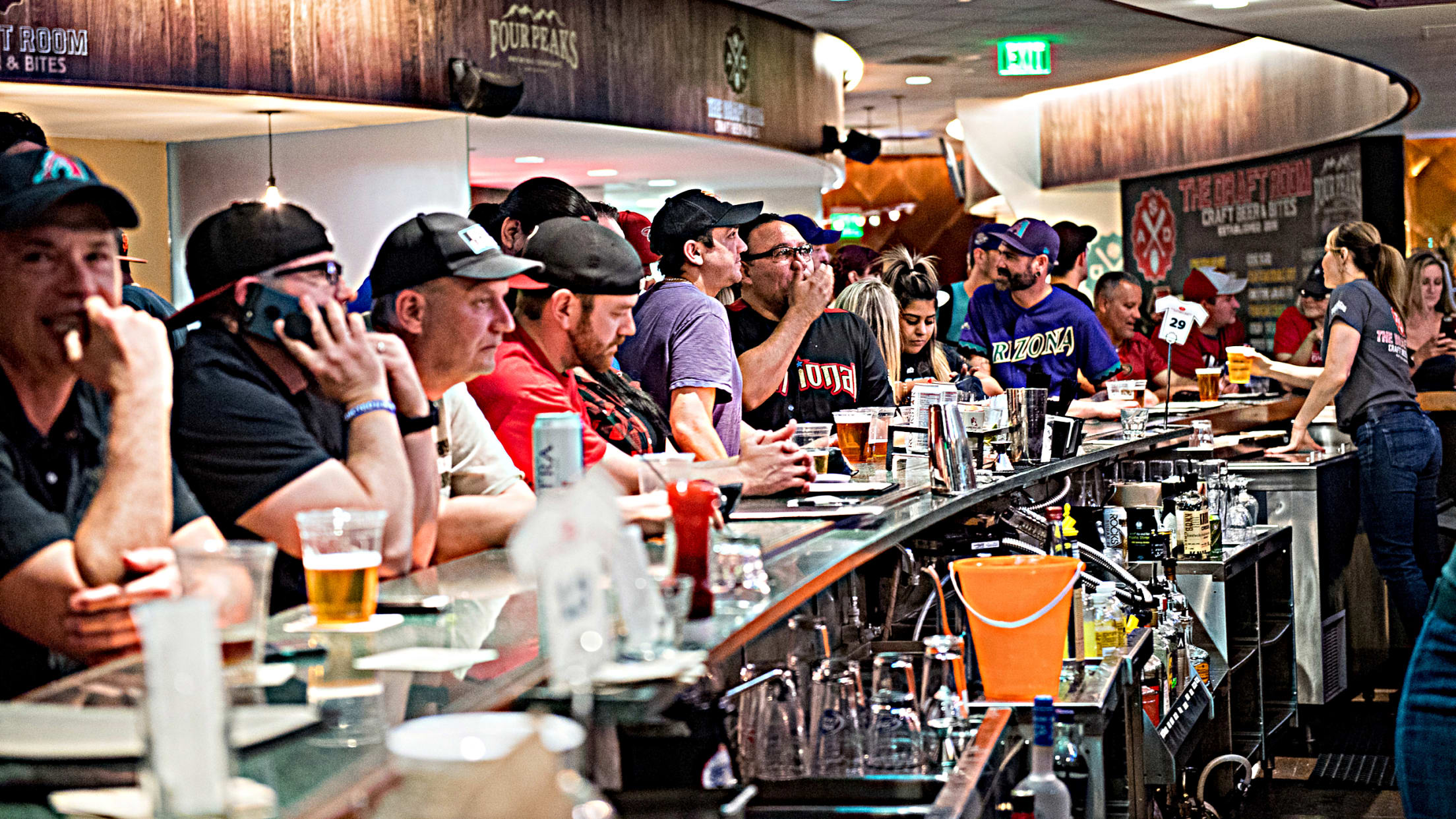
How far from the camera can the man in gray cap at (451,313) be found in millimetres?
2373

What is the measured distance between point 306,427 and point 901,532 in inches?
39.8

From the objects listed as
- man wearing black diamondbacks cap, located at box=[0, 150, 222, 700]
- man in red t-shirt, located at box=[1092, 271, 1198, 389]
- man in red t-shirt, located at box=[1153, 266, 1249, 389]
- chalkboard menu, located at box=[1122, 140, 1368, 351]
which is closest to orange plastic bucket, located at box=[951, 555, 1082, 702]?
man wearing black diamondbacks cap, located at box=[0, 150, 222, 700]

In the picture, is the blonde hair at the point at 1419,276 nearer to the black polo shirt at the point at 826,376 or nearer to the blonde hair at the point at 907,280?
the blonde hair at the point at 907,280

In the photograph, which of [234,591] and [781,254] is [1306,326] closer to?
[781,254]

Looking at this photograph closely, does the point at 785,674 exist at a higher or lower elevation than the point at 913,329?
lower

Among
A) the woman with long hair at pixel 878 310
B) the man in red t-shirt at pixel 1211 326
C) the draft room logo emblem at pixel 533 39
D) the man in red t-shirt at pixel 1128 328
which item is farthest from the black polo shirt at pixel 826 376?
the man in red t-shirt at pixel 1211 326

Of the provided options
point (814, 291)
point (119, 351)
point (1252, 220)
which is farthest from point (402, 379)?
point (1252, 220)

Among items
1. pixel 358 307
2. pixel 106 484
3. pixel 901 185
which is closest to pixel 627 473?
pixel 106 484

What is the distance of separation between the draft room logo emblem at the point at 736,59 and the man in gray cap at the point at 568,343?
6.16 meters

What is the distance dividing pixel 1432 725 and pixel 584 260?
165 cm

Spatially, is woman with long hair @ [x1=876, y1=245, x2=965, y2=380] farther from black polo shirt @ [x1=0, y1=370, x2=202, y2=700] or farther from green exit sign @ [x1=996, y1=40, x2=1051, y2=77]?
green exit sign @ [x1=996, y1=40, x2=1051, y2=77]

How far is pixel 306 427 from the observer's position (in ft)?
7.03

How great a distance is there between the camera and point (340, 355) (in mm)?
2102

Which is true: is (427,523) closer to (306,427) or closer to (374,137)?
(306,427)
